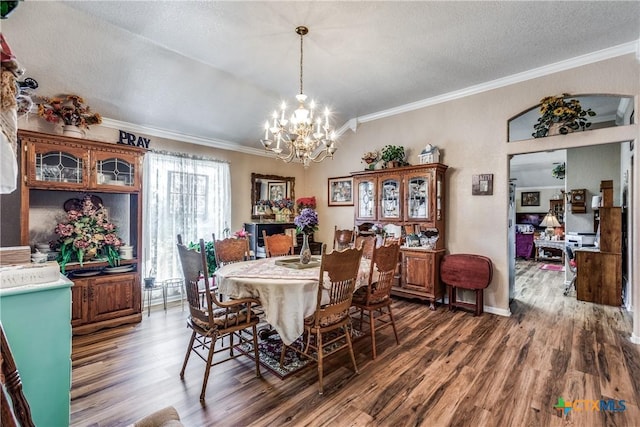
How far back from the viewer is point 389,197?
15.2ft

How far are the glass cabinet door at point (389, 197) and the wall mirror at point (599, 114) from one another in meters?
1.68

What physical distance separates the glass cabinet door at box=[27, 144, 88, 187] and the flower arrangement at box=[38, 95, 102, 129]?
1.07ft

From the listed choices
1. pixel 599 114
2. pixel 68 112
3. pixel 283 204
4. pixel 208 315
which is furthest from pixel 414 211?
pixel 68 112

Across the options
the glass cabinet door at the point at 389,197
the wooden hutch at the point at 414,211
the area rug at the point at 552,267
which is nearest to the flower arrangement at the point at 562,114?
the wooden hutch at the point at 414,211

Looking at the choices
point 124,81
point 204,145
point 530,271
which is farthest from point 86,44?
point 530,271

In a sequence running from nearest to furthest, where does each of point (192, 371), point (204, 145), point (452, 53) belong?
point (192, 371) → point (452, 53) → point (204, 145)

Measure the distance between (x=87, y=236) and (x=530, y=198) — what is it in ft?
39.0

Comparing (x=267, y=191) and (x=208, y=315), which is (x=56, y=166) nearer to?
(x=208, y=315)

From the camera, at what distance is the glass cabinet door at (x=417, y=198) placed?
4.20 m

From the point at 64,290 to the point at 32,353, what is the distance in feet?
1.06

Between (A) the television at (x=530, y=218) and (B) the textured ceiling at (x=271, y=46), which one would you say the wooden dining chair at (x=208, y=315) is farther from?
(A) the television at (x=530, y=218)

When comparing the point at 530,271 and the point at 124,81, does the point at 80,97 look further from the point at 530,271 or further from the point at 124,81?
the point at 530,271

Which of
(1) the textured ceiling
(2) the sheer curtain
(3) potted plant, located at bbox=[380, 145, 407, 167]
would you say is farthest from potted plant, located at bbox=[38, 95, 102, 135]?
(3) potted plant, located at bbox=[380, 145, 407, 167]

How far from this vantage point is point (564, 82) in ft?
11.2
